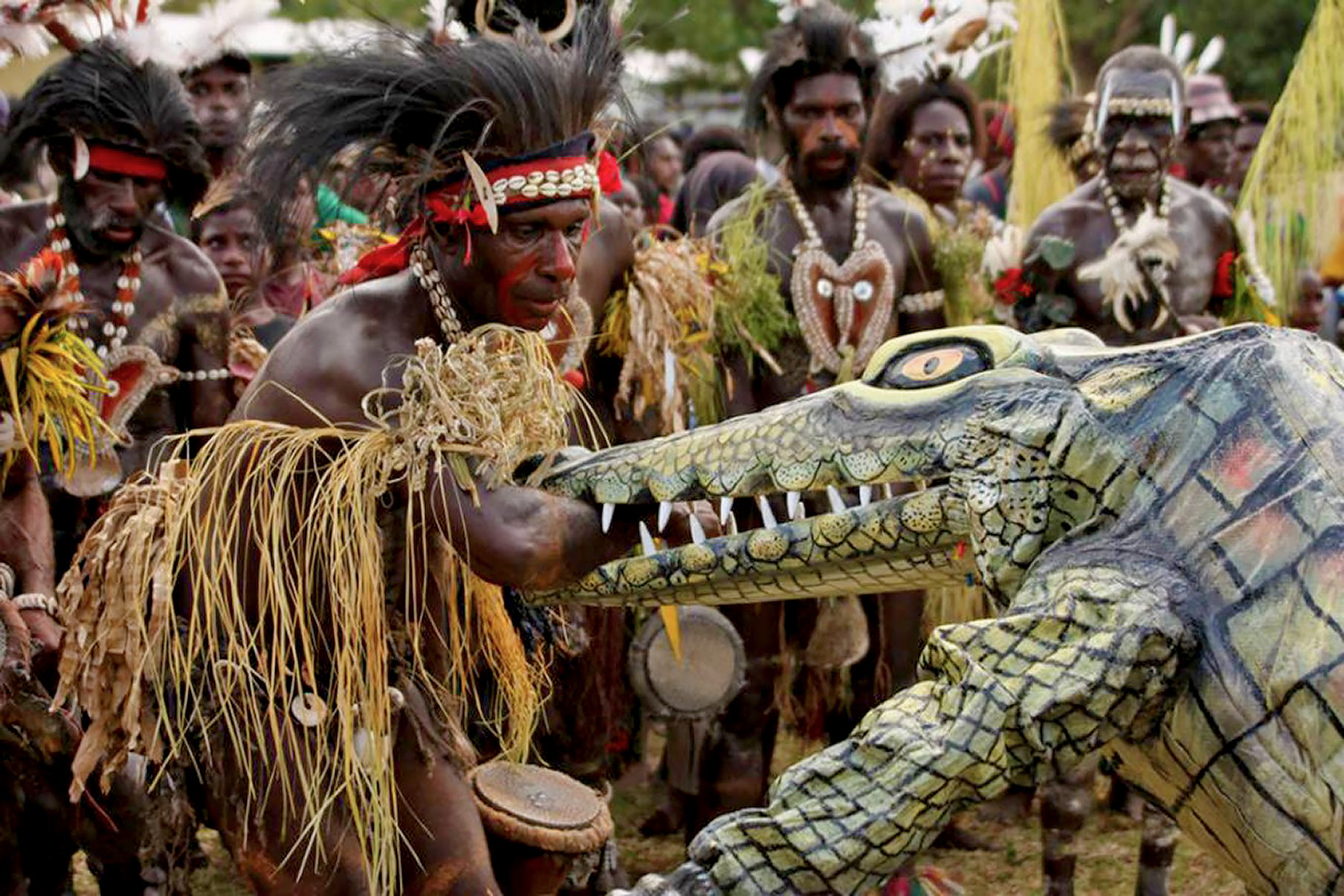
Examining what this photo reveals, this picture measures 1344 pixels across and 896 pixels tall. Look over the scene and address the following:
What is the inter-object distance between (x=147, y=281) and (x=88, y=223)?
0.92 feet

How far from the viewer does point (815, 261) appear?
6.29 meters

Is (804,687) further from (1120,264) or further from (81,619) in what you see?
(81,619)

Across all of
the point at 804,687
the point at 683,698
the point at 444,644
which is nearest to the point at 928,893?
the point at 683,698

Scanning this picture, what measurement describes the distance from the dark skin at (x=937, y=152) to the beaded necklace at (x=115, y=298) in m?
3.94

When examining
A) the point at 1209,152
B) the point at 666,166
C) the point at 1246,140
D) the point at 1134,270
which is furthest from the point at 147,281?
the point at 1246,140

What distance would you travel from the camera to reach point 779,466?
9.19ft

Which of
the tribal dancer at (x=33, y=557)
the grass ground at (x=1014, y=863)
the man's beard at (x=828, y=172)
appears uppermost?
the man's beard at (x=828, y=172)

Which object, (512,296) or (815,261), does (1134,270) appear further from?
(512,296)

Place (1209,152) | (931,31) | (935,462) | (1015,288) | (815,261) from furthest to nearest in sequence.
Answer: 1. (1209,152)
2. (931,31)
3. (1015,288)
4. (815,261)
5. (935,462)

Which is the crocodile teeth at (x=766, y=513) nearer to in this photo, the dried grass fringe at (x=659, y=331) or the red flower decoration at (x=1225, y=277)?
the dried grass fringe at (x=659, y=331)

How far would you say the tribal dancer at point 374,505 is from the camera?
11.5ft

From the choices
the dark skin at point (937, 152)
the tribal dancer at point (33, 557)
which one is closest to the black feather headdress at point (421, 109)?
the tribal dancer at point (33, 557)

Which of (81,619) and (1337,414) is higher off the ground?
(1337,414)

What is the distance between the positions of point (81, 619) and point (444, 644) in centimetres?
73
